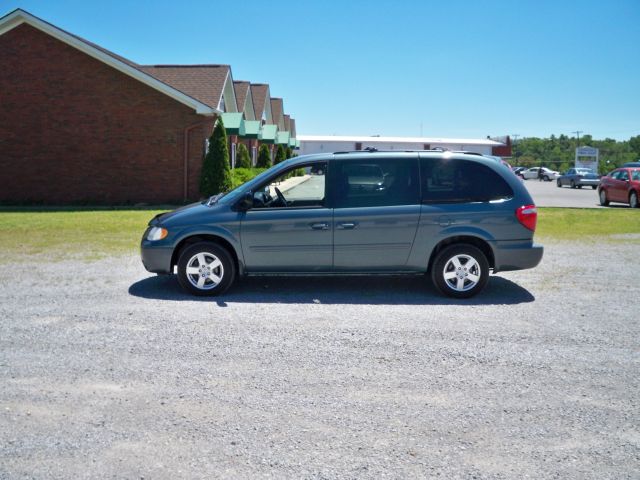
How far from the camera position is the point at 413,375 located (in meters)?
5.03

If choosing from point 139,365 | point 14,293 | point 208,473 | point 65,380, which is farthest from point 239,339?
point 14,293

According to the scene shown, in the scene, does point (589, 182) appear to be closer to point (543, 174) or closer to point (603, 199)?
point (603, 199)

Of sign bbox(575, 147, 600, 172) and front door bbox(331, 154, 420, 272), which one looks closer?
front door bbox(331, 154, 420, 272)

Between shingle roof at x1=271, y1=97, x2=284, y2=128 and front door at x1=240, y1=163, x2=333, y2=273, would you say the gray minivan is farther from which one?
shingle roof at x1=271, y1=97, x2=284, y2=128

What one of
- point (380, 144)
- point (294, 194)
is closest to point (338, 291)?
point (294, 194)

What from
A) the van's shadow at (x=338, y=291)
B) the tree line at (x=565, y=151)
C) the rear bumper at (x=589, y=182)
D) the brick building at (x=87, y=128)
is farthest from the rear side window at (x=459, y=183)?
the tree line at (x=565, y=151)

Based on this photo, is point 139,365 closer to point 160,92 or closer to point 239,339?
point 239,339

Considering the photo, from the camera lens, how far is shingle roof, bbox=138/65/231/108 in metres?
27.9

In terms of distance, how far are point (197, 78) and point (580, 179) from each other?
96.0 feet

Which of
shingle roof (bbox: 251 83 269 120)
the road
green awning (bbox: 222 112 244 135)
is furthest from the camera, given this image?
shingle roof (bbox: 251 83 269 120)

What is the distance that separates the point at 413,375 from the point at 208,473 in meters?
2.10

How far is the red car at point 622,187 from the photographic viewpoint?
2444cm

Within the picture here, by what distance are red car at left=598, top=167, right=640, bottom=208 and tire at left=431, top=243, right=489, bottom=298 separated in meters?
19.4

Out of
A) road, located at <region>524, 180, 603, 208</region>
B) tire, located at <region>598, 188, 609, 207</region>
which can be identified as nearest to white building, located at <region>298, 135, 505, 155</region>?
road, located at <region>524, 180, 603, 208</region>
